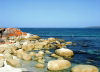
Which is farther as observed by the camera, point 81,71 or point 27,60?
point 27,60

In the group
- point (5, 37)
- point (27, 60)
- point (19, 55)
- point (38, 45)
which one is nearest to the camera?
point (27, 60)

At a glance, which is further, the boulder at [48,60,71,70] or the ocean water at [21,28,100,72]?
the ocean water at [21,28,100,72]

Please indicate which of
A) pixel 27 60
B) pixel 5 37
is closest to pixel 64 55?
pixel 27 60

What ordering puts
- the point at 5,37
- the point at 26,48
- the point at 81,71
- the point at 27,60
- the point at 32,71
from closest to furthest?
the point at 81,71 → the point at 32,71 → the point at 27,60 → the point at 26,48 → the point at 5,37

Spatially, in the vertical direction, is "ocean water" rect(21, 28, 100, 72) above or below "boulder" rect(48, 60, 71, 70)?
below

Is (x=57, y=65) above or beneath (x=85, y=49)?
above

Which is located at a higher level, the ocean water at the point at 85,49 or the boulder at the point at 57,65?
the boulder at the point at 57,65

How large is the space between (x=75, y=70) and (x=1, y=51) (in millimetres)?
11513

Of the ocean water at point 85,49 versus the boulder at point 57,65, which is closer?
the boulder at point 57,65

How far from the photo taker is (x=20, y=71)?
13.4m

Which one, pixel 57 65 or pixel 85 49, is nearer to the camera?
pixel 57 65

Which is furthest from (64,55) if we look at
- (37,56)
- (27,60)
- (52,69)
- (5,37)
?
(5,37)

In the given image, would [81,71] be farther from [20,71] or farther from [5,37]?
[5,37]

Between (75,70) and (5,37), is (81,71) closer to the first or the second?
(75,70)
